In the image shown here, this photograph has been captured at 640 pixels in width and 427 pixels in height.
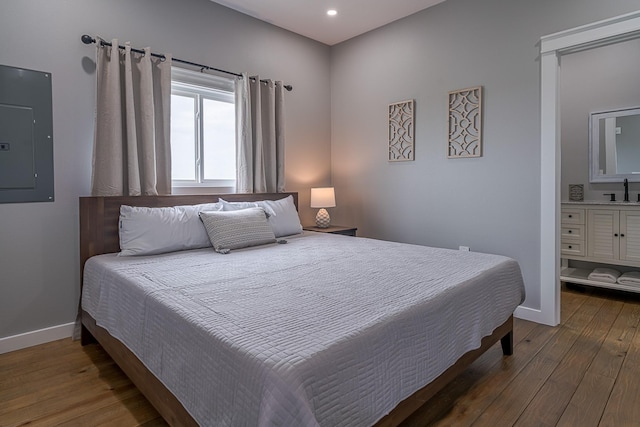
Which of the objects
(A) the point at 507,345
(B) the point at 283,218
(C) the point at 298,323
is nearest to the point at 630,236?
(A) the point at 507,345

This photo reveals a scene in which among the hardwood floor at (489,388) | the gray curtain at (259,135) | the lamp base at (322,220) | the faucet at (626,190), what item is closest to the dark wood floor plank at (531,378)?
the hardwood floor at (489,388)

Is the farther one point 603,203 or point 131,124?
point 603,203

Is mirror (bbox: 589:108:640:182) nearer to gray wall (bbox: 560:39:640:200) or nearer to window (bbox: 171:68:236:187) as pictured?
gray wall (bbox: 560:39:640:200)

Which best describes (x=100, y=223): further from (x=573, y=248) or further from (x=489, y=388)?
(x=573, y=248)

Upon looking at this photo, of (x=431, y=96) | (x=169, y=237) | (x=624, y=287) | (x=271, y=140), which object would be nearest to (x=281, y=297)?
(x=169, y=237)

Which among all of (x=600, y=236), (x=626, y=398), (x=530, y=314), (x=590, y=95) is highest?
(x=590, y=95)

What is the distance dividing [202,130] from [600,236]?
4132 millimetres

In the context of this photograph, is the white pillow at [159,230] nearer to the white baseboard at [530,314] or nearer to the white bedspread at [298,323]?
the white bedspread at [298,323]

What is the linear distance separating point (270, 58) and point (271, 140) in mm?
883

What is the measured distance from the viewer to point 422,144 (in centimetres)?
364

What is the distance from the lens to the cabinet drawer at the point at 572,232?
12.8 ft

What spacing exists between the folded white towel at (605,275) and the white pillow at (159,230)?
150 inches

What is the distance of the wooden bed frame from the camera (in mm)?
1432

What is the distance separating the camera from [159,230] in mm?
2600
